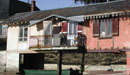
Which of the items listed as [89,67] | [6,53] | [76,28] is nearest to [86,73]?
[89,67]

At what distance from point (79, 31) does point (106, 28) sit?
10.5ft

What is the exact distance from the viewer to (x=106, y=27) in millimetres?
27594

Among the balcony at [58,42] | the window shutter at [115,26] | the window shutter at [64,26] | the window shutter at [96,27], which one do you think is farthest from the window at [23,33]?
the window shutter at [115,26]

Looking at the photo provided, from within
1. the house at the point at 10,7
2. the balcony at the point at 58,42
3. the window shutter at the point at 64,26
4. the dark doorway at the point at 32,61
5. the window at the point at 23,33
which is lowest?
the dark doorway at the point at 32,61

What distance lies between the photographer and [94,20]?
28531mm

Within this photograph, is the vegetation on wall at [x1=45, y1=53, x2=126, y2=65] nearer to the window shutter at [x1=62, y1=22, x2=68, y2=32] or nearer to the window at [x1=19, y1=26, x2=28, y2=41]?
the window at [x1=19, y1=26, x2=28, y2=41]

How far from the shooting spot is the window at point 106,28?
27406 mm

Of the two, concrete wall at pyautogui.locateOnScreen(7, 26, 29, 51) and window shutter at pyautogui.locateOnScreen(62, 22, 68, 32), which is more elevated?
window shutter at pyautogui.locateOnScreen(62, 22, 68, 32)

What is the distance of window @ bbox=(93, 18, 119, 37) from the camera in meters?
27.1

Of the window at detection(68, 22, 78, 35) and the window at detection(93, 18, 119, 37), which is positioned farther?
the window at detection(68, 22, 78, 35)

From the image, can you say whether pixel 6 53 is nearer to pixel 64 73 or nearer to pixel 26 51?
pixel 26 51

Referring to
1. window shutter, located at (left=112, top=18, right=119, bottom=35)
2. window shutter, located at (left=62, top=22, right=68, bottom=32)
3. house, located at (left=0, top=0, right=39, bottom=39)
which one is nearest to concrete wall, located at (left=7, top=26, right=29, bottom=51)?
house, located at (left=0, top=0, right=39, bottom=39)

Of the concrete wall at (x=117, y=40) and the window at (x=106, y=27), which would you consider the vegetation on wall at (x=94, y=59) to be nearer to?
the concrete wall at (x=117, y=40)

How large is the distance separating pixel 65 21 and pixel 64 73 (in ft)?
19.1
